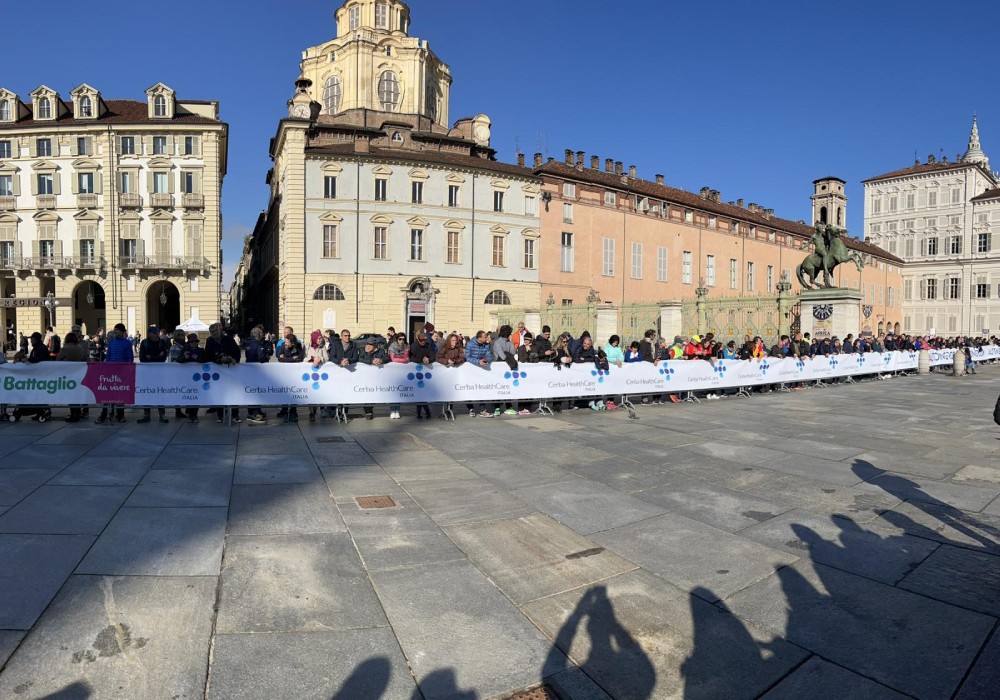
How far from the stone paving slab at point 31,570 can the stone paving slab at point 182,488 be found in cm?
102

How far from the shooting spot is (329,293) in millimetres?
37625

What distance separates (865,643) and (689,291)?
53.1m

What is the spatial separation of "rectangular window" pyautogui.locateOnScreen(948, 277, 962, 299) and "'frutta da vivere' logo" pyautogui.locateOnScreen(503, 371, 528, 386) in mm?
75069

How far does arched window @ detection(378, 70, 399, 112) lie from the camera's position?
4819cm

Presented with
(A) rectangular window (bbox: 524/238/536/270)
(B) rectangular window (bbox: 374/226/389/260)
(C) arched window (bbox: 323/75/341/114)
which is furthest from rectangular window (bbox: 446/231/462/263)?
(C) arched window (bbox: 323/75/341/114)

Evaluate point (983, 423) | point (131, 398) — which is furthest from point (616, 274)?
point (131, 398)

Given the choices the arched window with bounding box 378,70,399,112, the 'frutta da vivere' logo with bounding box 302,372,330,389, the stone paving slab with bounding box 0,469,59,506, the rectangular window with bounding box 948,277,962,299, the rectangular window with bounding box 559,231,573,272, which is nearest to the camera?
the stone paving slab with bounding box 0,469,59,506

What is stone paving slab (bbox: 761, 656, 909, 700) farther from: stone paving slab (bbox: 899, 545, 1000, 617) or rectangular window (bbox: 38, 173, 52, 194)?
rectangular window (bbox: 38, 173, 52, 194)

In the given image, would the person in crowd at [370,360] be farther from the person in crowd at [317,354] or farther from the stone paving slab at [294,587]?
the stone paving slab at [294,587]

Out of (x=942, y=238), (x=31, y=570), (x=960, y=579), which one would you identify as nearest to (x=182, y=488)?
(x=31, y=570)

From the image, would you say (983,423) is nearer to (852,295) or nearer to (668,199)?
(852,295)

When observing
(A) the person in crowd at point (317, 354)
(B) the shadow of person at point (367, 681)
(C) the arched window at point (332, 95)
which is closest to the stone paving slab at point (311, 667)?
(B) the shadow of person at point (367, 681)

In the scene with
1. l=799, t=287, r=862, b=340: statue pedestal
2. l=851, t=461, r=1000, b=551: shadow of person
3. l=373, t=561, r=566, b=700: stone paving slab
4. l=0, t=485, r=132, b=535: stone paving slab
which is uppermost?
l=799, t=287, r=862, b=340: statue pedestal

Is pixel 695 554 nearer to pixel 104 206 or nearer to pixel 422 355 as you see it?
pixel 422 355
